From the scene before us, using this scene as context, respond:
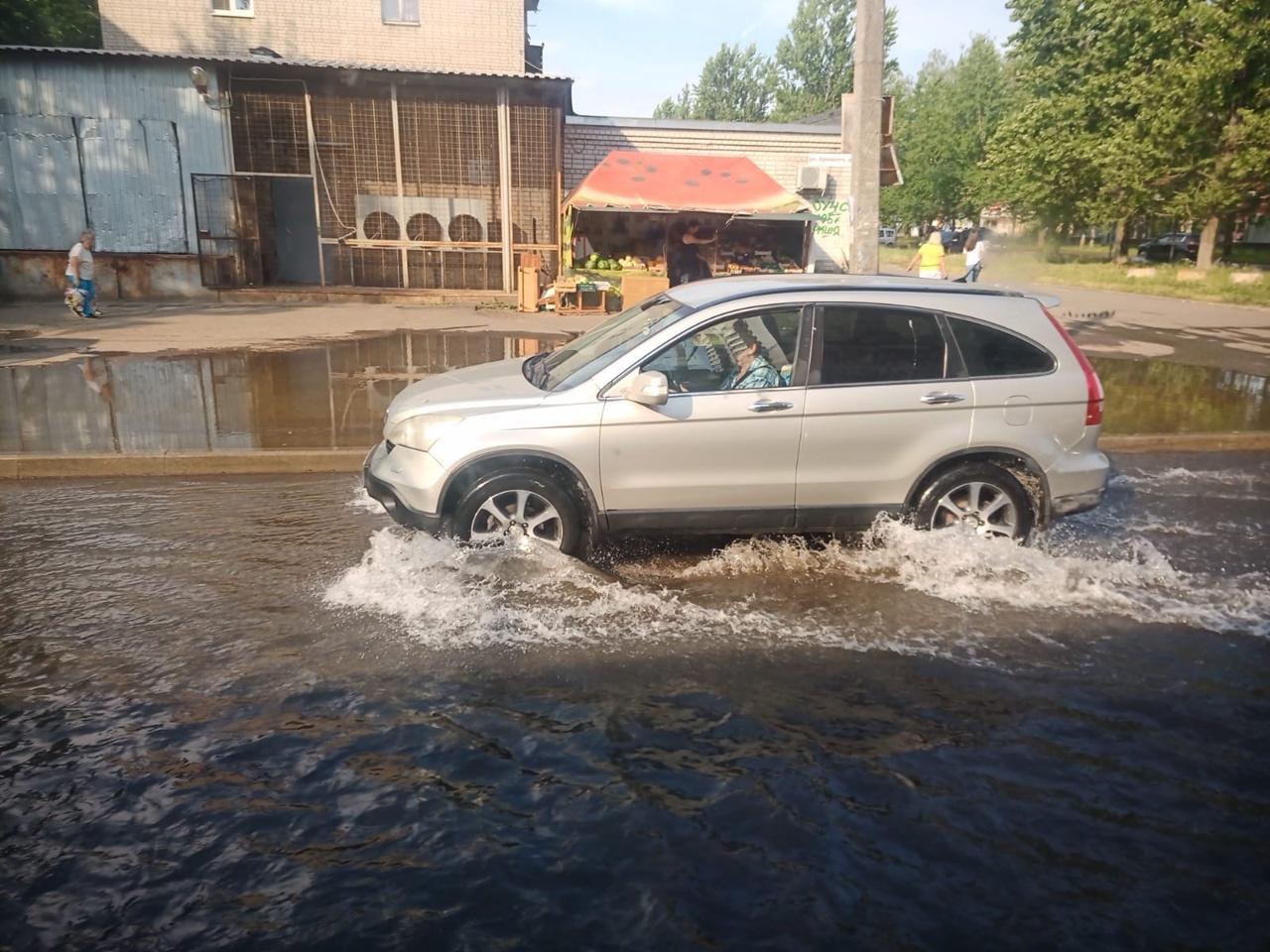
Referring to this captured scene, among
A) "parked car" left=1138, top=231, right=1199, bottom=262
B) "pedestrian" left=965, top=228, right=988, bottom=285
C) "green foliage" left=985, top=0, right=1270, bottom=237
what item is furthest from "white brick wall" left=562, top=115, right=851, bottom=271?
"parked car" left=1138, top=231, right=1199, bottom=262

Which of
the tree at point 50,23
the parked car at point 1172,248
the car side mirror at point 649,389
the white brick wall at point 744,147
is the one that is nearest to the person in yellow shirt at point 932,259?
the white brick wall at point 744,147

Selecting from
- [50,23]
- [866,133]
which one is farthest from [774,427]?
[50,23]

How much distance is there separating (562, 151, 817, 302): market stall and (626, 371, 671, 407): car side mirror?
41.2ft

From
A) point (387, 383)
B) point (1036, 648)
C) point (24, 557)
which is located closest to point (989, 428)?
point (1036, 648)

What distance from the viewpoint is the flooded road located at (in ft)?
10.1

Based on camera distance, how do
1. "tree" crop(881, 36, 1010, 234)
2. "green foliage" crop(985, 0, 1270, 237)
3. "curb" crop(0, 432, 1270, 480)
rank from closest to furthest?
"curb" crop(0, 432, 1270, 480)
"green foliage" crop(985, 0, 1270, 237)
"tree" crop(881, 36, 1010, 234)

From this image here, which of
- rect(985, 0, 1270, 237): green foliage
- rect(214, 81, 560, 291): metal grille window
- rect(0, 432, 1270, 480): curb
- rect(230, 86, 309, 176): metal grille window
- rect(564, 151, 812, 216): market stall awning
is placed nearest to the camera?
rect(0, 432, 1270, 480): curb

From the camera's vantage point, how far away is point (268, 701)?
428 cm

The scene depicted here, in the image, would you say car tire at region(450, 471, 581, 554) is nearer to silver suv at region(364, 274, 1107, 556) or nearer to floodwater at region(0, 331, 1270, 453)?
silver suv at region(364, 274, 1107, 556)

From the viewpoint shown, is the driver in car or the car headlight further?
the driver in car

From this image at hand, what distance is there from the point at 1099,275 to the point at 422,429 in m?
33.5

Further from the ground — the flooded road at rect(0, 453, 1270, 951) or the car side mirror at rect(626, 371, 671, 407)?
the car side mirror at rect(626, 371, 671, 407)

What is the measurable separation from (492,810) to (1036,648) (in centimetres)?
300

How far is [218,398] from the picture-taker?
994 cm
